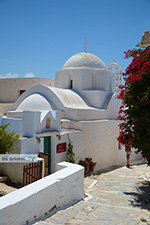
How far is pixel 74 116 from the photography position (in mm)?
12805

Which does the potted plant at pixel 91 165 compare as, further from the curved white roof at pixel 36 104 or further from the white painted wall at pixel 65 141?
the curved white roof at pixel 36 104

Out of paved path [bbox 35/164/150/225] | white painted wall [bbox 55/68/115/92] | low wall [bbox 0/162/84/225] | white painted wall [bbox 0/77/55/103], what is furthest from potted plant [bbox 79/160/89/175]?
white painted wall [bbox 0/77/55/103]

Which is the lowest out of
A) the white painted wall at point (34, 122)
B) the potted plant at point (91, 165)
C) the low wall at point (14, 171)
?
the potted plant at point (91, 165)

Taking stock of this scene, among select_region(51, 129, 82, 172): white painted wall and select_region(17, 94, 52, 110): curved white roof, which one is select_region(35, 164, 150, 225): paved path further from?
select_region(17, 94, 52, 110): curved white roof

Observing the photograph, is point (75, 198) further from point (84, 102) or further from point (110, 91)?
point (110, 91)

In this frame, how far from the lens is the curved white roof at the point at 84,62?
16.5m

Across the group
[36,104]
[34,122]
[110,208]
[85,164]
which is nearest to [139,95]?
[110,208]

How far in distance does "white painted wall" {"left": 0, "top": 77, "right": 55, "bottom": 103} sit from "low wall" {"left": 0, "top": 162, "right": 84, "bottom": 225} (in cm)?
1513

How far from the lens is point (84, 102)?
1494 cm

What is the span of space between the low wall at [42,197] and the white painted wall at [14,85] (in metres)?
15.1

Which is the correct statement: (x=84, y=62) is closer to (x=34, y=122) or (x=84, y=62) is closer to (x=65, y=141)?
(x=65, y=141)

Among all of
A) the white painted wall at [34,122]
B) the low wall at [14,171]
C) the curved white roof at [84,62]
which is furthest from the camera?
the curved white roof at [84,62]

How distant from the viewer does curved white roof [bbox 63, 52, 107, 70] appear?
54.0 ft

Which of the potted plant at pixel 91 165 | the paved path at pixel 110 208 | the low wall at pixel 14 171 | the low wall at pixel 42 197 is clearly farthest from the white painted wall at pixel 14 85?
the low wall at pixel 42 197
